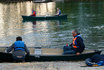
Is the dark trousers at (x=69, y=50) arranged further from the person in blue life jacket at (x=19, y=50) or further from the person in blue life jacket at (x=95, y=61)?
the person in blue life jacket at (x=19, y=50)

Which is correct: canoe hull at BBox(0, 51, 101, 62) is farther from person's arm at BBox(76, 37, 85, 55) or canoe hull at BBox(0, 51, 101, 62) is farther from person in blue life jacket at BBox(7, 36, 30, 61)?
person in blue life jacket at BBox(7, 36, 30, 61)

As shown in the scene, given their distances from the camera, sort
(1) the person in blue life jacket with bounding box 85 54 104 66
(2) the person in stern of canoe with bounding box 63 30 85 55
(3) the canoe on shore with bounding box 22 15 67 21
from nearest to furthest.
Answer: (1) the person in blue life jacket with bounding box 85 54 104 66
(2) the person in stern of canoe with bounding box 63 30 85 55
(3) the canoe on shore with bounding box 22 15 67 21

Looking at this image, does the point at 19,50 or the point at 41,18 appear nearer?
the point at 19,50

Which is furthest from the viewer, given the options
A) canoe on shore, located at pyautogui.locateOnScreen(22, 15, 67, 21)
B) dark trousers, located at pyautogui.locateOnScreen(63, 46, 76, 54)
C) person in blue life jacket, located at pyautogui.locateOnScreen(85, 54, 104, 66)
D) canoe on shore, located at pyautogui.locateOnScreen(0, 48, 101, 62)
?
canoe on shore, located at pyautogui.locateOnScreen(22, 15, 67, 21)

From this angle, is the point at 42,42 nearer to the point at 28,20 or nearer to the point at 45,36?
the point at 45,36

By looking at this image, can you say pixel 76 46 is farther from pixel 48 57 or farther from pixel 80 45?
pixel 48 57

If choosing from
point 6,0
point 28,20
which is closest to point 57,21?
point 28,20

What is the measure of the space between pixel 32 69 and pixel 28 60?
3.24 m

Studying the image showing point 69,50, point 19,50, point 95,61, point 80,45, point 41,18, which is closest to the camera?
point 95,61

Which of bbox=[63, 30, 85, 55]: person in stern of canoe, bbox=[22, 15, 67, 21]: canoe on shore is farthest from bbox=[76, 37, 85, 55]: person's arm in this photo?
bbox=[22, 15, 67, 21]: canoe on shore

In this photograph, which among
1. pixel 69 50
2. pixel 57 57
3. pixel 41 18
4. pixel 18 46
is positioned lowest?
pixel 57 57

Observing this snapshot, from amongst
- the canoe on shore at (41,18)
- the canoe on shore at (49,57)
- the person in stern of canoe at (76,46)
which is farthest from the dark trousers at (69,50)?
the canoe on shore at (41,18)

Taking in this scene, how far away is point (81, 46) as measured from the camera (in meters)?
13.1

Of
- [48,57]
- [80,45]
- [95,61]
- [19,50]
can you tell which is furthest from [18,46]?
[95,61]
